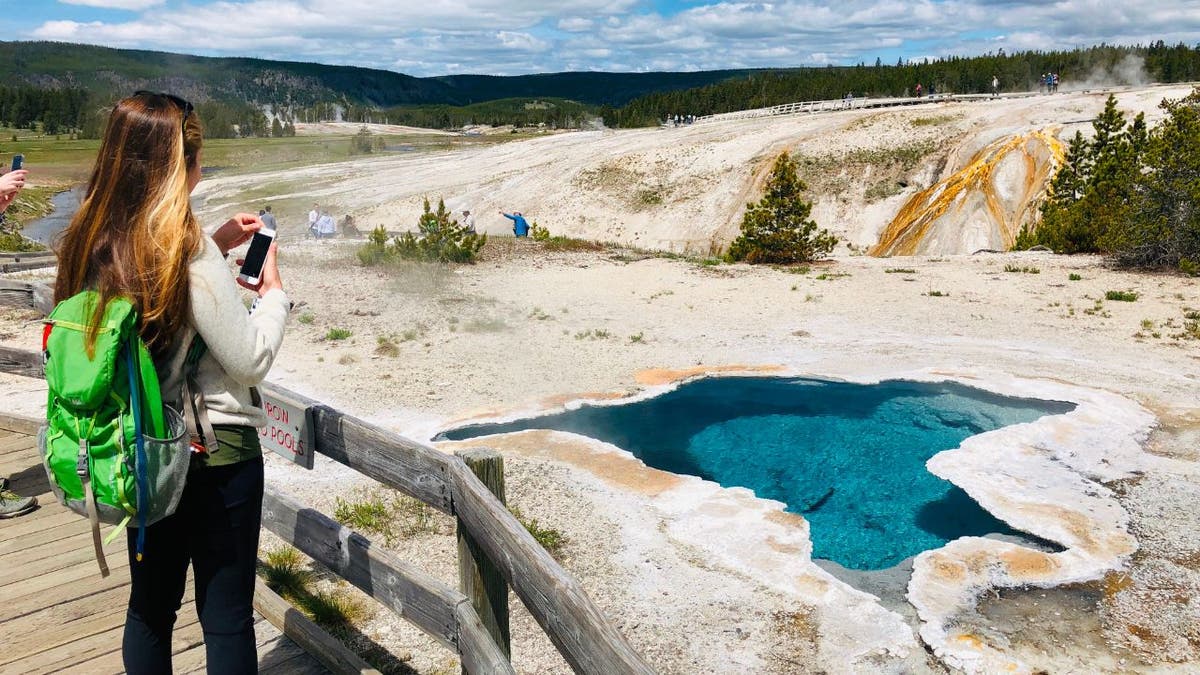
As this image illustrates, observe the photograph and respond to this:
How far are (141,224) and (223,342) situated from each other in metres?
0.38

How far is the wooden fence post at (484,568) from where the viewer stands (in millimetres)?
3049

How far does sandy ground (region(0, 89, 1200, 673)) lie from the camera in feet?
18.0

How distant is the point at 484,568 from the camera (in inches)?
123

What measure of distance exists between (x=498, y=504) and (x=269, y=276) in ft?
3.44

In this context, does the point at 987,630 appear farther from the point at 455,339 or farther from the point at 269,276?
the point at 455,339

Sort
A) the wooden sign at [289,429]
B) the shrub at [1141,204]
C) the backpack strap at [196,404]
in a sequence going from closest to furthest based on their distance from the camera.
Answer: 1. the backpack strap at [196,404]
2. the wooden sign at [289,429]
3. the shrub at [1141,204]

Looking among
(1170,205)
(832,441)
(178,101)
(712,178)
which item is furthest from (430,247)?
(712,178)

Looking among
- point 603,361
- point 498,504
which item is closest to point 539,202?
point 603,361

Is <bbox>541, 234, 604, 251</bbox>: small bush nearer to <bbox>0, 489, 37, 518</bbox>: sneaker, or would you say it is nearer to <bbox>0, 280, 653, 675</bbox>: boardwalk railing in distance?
<bbox>0, 489, 37, 518</bbox>: sneaker

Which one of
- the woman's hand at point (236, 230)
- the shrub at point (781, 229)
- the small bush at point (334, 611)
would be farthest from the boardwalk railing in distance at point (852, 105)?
the woman's hand at point (236, 230)

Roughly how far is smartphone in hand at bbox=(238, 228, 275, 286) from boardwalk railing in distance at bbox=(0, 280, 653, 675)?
89 centimetres

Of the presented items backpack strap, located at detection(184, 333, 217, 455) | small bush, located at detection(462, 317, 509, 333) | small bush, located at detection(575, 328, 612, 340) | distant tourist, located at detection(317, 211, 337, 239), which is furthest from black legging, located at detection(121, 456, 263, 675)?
distant tourist, located at detection(317, 211, 337, 239)

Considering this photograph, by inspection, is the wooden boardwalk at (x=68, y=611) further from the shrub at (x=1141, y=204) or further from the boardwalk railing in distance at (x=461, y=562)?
the shrub at (x=1141, y=204)

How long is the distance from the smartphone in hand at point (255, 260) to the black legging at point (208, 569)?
0.57 metres
